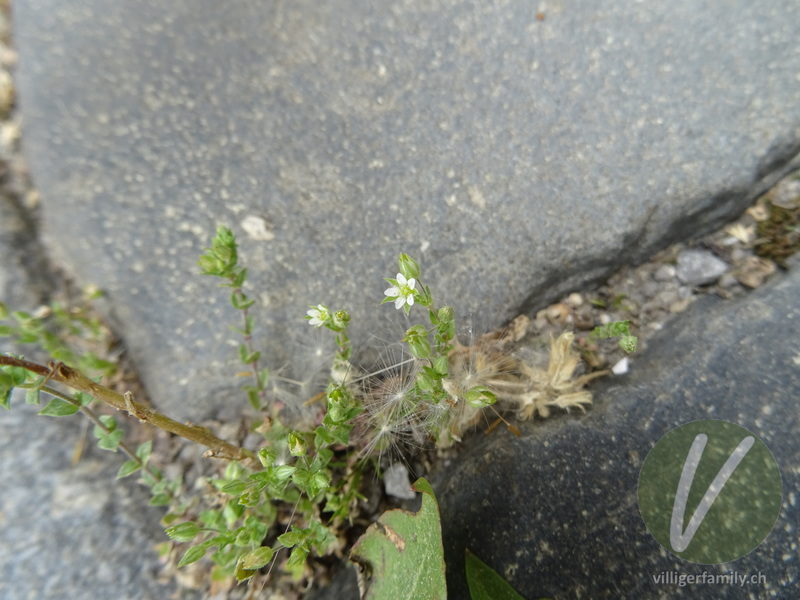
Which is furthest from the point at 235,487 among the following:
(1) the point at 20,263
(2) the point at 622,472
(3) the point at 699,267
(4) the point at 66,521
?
(3) the point at 699,267

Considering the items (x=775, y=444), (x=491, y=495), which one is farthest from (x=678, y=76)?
(x=491, y=495)

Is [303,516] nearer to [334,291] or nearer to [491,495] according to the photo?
[491,495]

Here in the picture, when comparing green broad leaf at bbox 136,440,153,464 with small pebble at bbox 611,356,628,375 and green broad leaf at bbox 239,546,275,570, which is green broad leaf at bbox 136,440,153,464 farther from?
small pebble at bbox 611,356,628,375

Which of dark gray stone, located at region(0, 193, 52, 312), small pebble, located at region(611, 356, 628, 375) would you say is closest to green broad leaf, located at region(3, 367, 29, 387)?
dark gray stone, located at region(0, 193, 52, 312)

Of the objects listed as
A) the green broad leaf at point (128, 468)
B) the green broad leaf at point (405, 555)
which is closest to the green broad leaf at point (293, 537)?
the green broad leaf at point (405, 555)

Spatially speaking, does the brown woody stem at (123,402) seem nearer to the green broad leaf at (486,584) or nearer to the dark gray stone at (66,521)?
the dark gray stone at (66,521)

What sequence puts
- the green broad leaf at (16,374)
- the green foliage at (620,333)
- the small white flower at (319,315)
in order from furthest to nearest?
the green foliage at (620,333) → the small white flower at (319,315) → the green broad leaf at (16,374)
